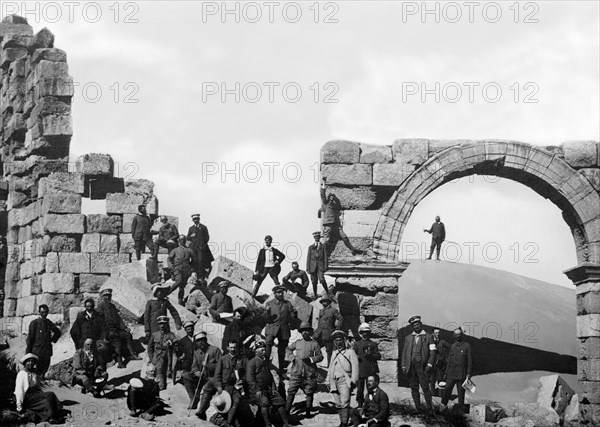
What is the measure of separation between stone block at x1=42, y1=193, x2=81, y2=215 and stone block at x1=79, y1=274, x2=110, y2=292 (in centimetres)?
146

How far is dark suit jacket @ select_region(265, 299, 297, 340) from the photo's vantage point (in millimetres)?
18562

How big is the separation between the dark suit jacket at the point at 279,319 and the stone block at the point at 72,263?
7395 millimetres

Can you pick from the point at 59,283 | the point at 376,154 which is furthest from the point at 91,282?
the point at 376,154

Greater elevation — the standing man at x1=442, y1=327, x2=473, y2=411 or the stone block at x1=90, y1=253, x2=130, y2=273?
the stone block at x1=90, y1=253, x2=130, y2=273

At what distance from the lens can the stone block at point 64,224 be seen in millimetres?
24875

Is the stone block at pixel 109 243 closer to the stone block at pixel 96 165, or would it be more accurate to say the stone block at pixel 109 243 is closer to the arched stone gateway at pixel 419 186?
the stone block at pixel 96 165

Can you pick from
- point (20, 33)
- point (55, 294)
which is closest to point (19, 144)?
point (20, 33)

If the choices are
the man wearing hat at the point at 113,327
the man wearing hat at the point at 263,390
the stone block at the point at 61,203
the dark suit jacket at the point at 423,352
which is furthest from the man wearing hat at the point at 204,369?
the stone block at the point at 61,203

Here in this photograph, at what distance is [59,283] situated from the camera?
2475cm

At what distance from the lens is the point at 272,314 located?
61.2ft

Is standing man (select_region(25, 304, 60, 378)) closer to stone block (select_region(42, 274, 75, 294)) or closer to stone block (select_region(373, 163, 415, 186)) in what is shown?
stone block (select_region(373, 163, 415, 186))

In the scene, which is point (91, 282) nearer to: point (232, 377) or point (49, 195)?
point (49, 195)

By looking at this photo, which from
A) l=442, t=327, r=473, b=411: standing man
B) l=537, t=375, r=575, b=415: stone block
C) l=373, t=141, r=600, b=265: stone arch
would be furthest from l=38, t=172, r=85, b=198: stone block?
l=537, t=375, r=575, b=415: stone block

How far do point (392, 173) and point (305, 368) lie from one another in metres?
4.44
